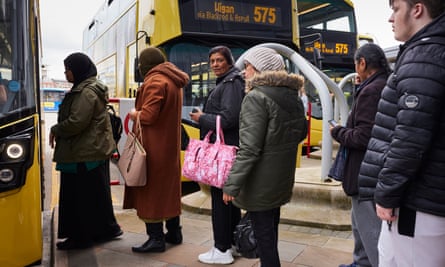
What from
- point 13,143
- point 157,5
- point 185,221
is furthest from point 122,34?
point 13,143

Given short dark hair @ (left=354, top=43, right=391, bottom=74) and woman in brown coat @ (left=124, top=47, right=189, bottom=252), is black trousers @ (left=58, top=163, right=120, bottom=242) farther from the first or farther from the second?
short dark hair @ (left=354, top=43, right=391, bottom=74)

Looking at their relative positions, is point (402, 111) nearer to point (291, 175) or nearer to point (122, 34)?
point (291, 175)

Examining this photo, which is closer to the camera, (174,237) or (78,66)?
(78,66)

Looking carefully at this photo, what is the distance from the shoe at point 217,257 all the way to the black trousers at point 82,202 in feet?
3.64

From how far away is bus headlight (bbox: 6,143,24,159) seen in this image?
2.55 m

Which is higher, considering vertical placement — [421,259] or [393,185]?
[393,185]

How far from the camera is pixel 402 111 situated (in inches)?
66.1

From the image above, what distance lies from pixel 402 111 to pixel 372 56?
4.12 ft

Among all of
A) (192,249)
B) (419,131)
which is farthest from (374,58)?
(192,249)

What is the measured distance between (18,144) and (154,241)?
5.23 feet

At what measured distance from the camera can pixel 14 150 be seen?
257 centimetres

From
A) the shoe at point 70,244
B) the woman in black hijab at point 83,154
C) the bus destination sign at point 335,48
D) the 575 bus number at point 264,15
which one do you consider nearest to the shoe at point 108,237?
the woman in black hijab at point 83,154

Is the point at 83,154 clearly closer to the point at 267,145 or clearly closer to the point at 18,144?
the point at 18,144

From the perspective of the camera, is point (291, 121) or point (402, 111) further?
point (291, 121)
